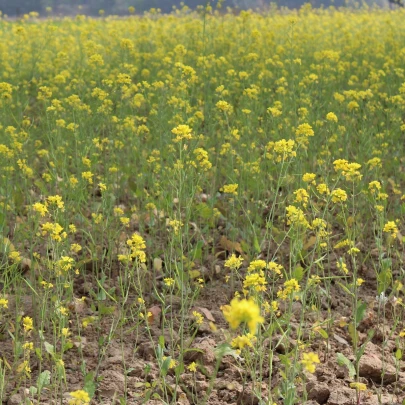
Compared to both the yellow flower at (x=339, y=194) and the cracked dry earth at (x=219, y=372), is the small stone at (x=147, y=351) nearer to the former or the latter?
the cracked dry earth at (x=219, y=372)

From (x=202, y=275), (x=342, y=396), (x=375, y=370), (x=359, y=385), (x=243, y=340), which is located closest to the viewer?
(x=243, y=340)

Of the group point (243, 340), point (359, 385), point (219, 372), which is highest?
point (243, 340)

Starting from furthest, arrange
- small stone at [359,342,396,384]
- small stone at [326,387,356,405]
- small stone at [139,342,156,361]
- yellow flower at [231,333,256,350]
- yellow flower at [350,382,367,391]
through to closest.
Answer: small stone at [139,342,156,361], small stone at [359,342,396,384], small stone at [326,387,356,405], yellow flower at [350,382,367,391], yellow flower at [231,333,256,350]

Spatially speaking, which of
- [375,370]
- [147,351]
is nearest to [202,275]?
[147,351]

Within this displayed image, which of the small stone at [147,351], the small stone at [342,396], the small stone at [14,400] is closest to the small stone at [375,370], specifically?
the small stone at [342,396]

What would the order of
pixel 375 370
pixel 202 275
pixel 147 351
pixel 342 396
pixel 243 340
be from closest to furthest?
pixel 243 340 → pixel 342 396 → pixel 375 370 → pixel 147 351 → pixel 202 275

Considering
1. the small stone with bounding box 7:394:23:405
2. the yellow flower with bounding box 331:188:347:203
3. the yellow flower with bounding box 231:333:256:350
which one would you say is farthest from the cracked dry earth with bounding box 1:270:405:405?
the yellow flower with bounding box 331:188:347:203

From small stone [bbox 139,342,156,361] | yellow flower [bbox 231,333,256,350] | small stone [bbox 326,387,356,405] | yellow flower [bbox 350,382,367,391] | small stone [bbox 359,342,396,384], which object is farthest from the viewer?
small stone [bbox 139,342,156,361]

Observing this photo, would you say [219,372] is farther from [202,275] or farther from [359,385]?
[202,275]

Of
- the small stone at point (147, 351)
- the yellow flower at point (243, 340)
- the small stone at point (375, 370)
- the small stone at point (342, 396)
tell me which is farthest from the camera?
the small stone at point (147, 351)

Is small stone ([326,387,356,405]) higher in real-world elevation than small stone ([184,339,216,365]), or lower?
lower

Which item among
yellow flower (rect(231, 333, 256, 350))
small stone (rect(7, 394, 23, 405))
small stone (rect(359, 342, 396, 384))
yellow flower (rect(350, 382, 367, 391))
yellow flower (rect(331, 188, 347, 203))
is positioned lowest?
small stone (rect(359, 342, 396, 384))

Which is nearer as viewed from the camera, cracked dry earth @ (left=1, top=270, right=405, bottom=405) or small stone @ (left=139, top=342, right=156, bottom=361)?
cracked dry earth @ (left=1, top=270, right=405, bottom=405)

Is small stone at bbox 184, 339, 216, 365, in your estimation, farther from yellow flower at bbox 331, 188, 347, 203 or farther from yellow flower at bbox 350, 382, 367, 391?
yellow flower at bbox 331, 188, 347, 203
